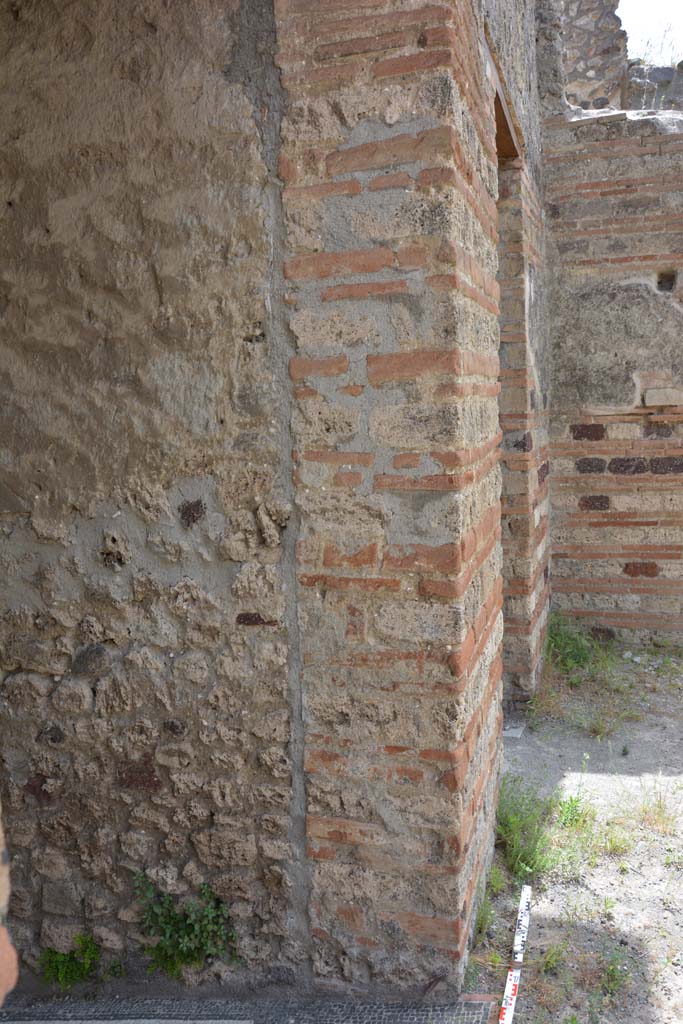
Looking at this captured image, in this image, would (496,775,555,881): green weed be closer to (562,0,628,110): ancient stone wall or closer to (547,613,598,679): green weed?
(547,613,598,679): green weed

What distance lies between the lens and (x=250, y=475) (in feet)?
7.93

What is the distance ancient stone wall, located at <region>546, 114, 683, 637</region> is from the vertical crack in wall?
3.58m

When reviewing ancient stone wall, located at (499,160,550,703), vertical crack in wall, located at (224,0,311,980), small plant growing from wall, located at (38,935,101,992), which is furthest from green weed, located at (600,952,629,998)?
ancient stone wall, located at (499,160,550,703)

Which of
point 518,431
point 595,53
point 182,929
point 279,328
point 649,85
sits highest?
point 595,53

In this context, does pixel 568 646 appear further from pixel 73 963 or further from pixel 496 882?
pixel 73 963

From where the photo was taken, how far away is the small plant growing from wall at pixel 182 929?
8.23ft

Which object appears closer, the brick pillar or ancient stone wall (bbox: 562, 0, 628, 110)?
the brick pillar

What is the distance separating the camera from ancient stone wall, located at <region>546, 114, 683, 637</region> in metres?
5.30

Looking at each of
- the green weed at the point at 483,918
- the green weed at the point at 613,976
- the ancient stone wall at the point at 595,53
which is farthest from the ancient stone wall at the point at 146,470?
the ancient stone wall at the point at 595,53

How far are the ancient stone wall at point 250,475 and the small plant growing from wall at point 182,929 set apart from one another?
5 centimetres

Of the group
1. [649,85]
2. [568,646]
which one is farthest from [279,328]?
[649,85]

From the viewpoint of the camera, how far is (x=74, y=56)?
2.46 meters

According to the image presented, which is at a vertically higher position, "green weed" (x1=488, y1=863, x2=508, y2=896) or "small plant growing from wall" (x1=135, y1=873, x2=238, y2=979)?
"small plant growing from wall" (x1=135, y1=873, x2=238, y2=979)

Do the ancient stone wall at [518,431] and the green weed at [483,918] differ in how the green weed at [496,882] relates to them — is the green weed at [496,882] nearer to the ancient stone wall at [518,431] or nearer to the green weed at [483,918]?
the green weed at [483,918]
